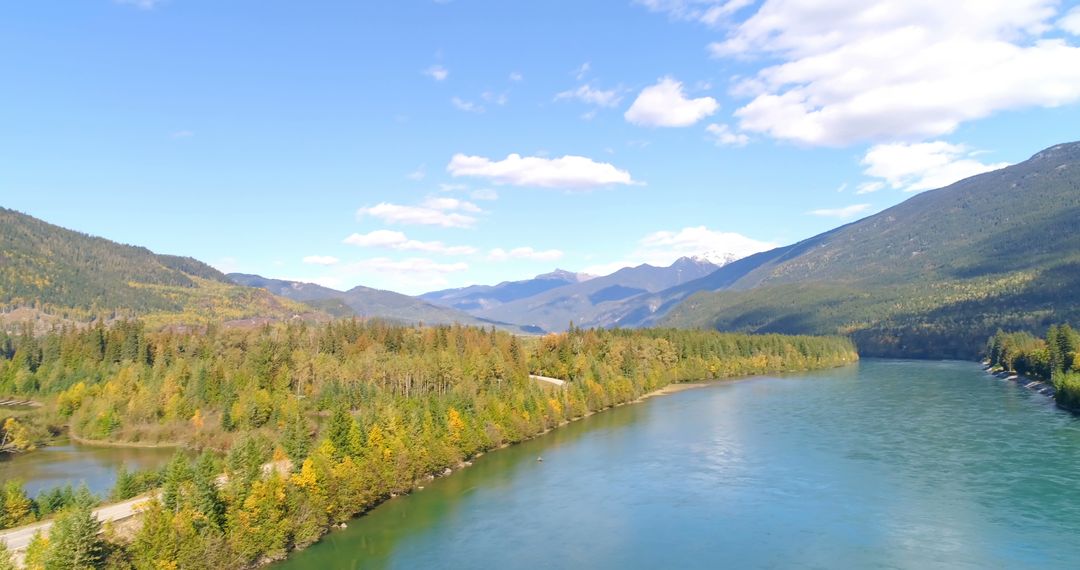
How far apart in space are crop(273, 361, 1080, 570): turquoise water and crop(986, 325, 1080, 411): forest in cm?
375

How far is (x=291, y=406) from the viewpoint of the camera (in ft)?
334

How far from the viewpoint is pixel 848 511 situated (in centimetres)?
5791

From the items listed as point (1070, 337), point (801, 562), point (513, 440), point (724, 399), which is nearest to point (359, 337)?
point (513, 440)

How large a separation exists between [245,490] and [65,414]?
87.8 metres

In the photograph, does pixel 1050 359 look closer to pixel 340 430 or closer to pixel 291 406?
pixel 340 430

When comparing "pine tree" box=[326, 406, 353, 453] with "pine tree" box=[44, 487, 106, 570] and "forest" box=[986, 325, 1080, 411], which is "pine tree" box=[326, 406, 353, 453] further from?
A: "forest" box=[986, 325, 1080, 411]

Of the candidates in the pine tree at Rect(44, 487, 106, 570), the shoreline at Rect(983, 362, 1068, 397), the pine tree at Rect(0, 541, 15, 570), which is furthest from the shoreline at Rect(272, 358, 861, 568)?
the shoreline at Rect(983, 362, 1068, 397)

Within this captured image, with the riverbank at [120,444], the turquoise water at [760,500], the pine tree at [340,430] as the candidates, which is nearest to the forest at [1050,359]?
the turquoise water at [760,500]

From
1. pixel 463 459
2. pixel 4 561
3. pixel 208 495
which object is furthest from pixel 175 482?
pixel 463 459

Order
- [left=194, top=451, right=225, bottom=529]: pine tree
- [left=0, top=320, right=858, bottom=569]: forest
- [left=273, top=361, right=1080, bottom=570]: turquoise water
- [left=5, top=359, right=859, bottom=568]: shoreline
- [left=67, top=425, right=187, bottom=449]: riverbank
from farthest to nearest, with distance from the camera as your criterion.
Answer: [left=67, top=425, right=187, bottom=449]: riverbank
[left=5, top=359, right=859, bottom=568]: shoreline
[left=273, top=361, right=1080, bottom=570]: turquoise water
[left=0, top=320, right=858, bottom=569]: forest
[left=194, top=451, right=225, bottom=529]: pine tree

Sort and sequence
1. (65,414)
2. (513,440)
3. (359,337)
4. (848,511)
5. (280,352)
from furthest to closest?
(359,337)
(280,352)
(65,414)
(513,440)
(848,511)

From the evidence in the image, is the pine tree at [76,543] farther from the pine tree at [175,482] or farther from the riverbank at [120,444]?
the riverbank at [120,444]

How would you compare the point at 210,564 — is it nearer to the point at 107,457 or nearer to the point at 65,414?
the point at 107,457

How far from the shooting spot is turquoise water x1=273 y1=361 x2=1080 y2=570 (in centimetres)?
4972
